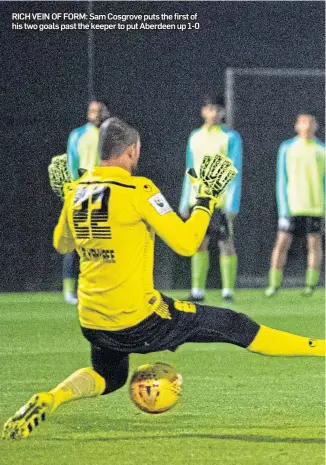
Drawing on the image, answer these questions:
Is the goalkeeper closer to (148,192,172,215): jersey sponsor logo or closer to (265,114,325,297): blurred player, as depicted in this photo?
(148,192,172,215): jersey sponsor logo

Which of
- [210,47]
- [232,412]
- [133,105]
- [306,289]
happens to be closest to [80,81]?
[133,105]

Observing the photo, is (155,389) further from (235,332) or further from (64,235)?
(64,235)

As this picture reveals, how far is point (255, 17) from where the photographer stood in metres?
14.2

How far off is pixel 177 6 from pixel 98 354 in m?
8.81

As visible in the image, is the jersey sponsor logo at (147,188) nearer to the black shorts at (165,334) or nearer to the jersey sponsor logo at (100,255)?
the jersey sponsor logo at (100,255)

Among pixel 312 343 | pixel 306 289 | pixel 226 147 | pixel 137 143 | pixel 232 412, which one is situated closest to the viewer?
pixel 137 143

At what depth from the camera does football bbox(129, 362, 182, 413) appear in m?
5.79

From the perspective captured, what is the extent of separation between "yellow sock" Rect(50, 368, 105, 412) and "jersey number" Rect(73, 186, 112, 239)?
669mm

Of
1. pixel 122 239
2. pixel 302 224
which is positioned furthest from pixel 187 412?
Answer: pixel 302 224

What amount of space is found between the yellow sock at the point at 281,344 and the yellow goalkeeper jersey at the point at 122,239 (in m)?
0.56

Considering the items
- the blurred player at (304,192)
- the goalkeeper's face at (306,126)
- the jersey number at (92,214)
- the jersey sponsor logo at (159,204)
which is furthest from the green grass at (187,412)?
the goalkeeper's face at (306,126)

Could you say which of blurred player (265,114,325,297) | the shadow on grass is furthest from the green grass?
blurred player (265,114,325,297)

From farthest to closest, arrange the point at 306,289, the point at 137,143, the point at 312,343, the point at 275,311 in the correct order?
the point at 306,289
the point at 275,311
the point at 312,343
the point at 137,143

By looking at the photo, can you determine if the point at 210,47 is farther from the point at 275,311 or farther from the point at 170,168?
the point at 275,311
